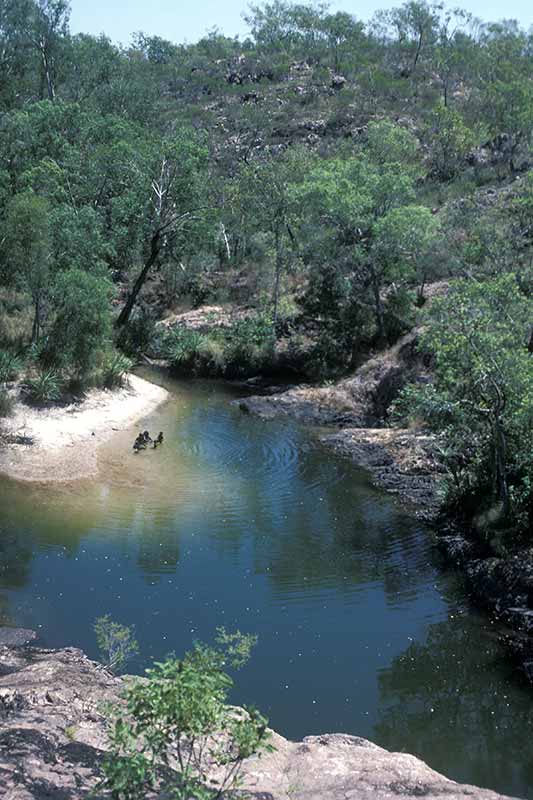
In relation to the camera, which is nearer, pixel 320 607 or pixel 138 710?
pixel 138 710

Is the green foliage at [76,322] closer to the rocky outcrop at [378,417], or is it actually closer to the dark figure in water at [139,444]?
the dark figure in water at [139,444]

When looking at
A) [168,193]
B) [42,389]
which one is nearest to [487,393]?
[42,389]

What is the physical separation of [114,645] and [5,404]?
1242 cm

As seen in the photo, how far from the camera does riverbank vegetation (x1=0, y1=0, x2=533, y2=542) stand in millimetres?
18766

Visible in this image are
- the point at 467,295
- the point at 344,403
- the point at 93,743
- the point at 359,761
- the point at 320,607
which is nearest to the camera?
the point at 93,743

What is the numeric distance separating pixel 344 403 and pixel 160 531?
608 inches

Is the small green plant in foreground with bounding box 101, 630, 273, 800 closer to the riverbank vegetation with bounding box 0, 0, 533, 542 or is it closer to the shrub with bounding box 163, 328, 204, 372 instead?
the riverbank vegetation with bounding box 0, 0, 533, 542

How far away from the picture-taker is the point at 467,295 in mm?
17719

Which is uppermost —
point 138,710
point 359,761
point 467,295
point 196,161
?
point 196,161

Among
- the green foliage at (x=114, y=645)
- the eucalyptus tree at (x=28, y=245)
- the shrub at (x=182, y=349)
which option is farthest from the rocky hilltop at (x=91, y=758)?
the shrub at (x=182, y=349)

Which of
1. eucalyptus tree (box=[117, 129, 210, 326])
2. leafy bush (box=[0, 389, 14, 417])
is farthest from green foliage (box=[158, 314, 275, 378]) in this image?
leafy bush (box=[0, 389, 14, 417])

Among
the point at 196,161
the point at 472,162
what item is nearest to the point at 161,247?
the point at 196,161

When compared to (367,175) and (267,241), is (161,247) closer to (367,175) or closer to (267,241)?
(267,241)

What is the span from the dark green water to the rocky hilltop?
1.29 meters
